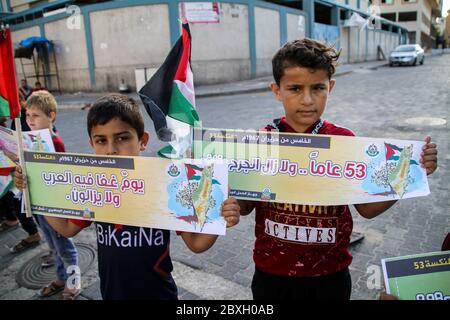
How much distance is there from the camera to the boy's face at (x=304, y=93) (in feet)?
5.58

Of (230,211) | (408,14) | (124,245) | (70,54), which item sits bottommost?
(124,245)

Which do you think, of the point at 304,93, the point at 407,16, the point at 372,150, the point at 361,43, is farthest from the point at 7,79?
the point at 407,16

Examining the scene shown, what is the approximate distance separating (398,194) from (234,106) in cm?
1054

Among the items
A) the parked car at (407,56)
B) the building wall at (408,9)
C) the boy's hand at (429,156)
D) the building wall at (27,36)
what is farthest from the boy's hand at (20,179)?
the building wall at (408,9)

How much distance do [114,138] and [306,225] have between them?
3.50 feet

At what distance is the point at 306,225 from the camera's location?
1.67 metres

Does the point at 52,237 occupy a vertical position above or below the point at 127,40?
below

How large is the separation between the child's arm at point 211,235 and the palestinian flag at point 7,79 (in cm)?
116

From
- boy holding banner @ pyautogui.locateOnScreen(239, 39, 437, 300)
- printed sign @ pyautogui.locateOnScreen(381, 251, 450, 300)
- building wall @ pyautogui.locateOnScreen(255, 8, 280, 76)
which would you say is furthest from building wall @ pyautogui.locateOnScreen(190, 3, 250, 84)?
printed sign @ pyautogui.locateOnScreen(381, 251, 450, 300)

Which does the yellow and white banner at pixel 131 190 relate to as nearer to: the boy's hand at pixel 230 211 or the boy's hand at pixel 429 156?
the boy's hand at pixel 230 211

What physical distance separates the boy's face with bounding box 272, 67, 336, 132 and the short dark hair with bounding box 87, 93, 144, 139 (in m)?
0.80

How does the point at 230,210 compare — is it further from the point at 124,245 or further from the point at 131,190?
the point at 124,245

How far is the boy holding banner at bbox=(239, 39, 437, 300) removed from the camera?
167 centimetres
